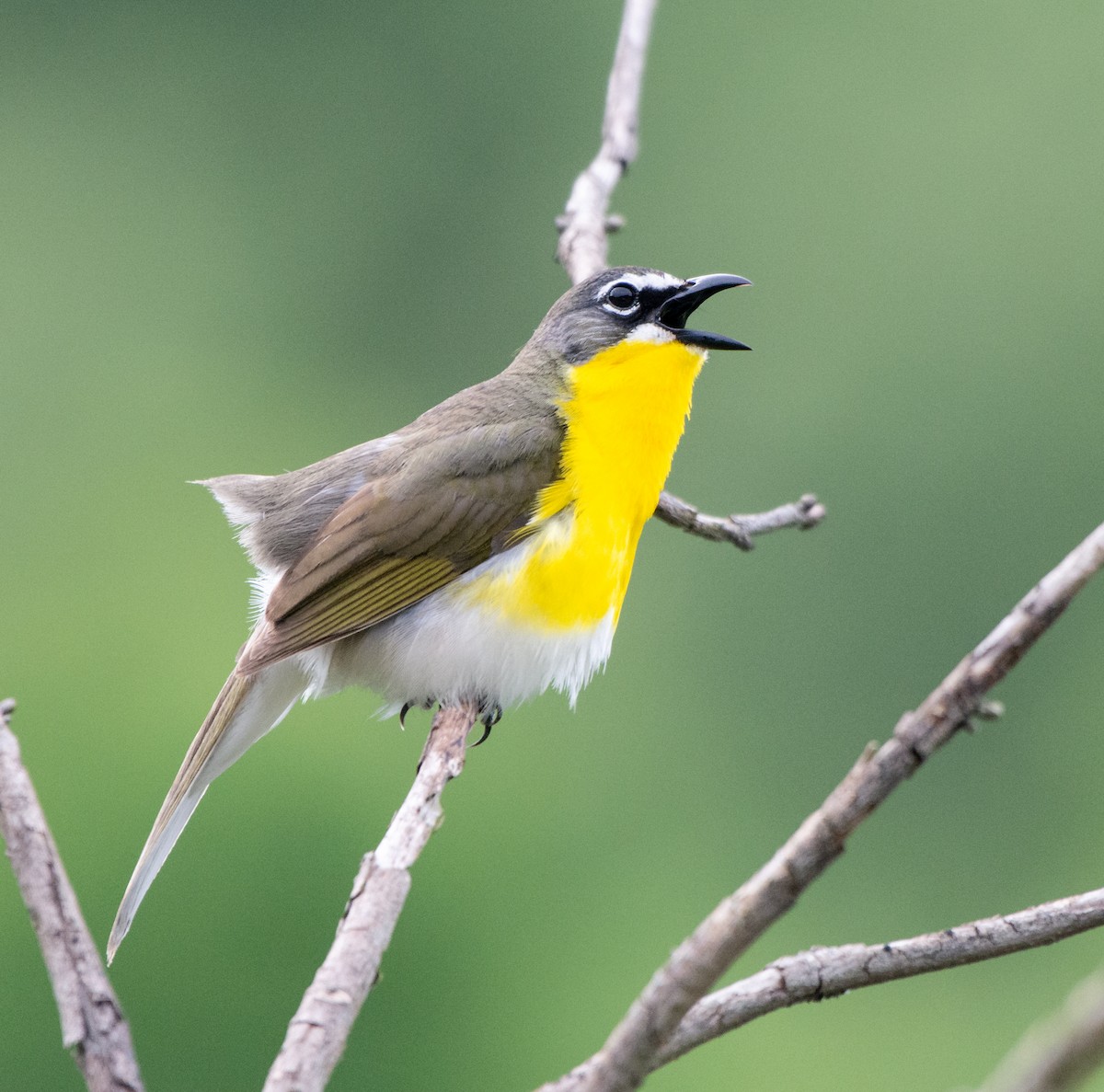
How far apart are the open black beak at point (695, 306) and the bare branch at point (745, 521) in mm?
451

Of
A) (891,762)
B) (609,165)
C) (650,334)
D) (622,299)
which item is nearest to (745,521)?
(650,334)

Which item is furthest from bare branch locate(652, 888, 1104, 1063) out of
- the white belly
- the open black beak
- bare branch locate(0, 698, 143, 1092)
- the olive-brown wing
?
the open black beak

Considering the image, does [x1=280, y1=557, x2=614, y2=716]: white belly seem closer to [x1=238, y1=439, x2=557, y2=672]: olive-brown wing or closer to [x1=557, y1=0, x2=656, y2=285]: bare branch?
[x1=238, y1=439, x2=557, y2=672]: olive-brown wing

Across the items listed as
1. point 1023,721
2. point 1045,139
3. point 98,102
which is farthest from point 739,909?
point 98,102

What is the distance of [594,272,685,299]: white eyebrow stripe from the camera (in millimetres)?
5082

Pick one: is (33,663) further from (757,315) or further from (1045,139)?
(1045,139)

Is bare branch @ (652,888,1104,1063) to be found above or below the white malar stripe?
below

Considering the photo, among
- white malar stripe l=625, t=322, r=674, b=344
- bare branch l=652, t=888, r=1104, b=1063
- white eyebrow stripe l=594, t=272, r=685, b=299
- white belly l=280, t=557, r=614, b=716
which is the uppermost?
white eyebrow stripe l=594, t=272, r=685, b=299

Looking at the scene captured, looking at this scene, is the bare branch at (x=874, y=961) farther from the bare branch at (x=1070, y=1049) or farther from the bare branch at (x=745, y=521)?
the bare branch at (x=745, y=521)

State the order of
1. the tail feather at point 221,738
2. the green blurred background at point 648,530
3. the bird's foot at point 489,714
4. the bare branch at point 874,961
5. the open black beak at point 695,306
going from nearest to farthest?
the bare branch at point 874,961 → the tail feather at point 221,738 → the bird's foot at point 489,714 → the open black beak at point 695,306 → the green blurred background at point 648,530

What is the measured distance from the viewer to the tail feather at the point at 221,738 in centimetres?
451

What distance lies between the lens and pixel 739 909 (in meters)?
1.97

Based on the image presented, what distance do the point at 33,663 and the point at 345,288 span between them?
1291 cm

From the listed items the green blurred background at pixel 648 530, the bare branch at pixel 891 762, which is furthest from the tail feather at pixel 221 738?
the green blurred background at pixel 648 530
